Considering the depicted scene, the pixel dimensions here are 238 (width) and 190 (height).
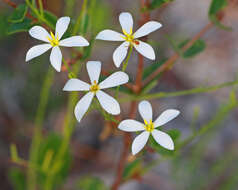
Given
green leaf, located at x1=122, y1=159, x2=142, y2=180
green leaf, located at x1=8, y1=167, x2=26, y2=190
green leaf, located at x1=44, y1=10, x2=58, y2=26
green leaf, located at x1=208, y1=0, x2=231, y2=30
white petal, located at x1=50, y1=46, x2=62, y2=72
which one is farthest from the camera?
green leaf, located at x1=8, y1=167, x2=26, y2=190

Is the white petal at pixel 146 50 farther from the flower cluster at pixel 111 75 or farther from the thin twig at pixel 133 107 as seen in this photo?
the thin twig at pixel 133 107

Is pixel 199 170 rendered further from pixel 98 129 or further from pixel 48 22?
pixel 48 22

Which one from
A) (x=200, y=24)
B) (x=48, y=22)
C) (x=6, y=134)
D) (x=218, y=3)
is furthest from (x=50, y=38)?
(x=200, y=24)

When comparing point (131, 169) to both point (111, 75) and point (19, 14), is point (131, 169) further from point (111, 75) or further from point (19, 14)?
point (19, 14)

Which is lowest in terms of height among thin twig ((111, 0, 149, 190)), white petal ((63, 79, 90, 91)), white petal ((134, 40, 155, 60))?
thin twig ((111, 0, 149, 190))

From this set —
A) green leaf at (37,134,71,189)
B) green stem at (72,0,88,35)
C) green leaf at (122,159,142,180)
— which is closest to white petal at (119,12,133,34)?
green stem at (72,0,88,35)

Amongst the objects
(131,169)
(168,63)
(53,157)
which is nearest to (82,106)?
(168,63)

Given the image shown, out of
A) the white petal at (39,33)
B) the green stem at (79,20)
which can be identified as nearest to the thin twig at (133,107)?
the green stem at (79,20)

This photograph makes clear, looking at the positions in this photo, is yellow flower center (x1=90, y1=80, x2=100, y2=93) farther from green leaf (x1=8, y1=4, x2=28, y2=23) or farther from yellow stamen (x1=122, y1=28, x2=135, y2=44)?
green leaf (x1=8, y1=4, x2=28, y2=23)
